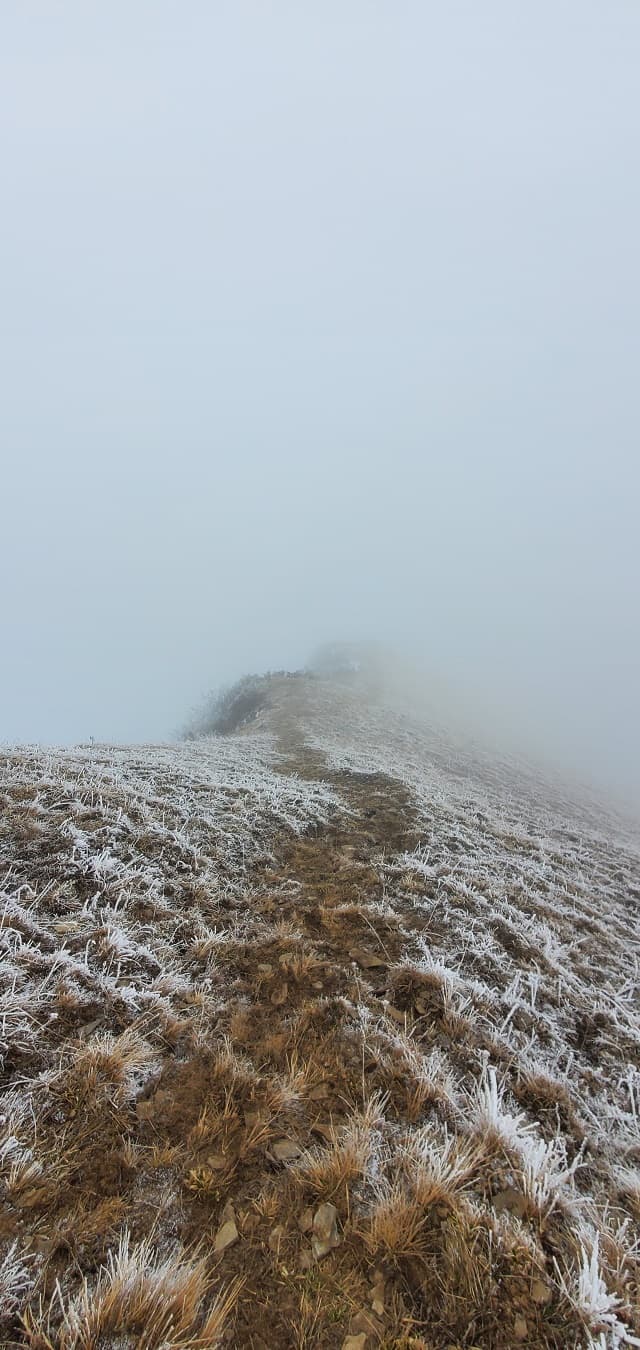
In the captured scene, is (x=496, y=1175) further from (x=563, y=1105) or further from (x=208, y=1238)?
(x=208, y=1238)

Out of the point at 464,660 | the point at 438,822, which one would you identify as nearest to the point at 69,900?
the point at 438,822

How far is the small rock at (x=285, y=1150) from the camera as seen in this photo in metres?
3.63

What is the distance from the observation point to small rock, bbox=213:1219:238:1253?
9.93ft

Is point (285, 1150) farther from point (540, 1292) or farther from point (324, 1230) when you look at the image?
point (540, 1292)

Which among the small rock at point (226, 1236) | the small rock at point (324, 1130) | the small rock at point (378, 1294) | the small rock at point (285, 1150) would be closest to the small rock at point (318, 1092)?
the small rock at point (324, 1130)

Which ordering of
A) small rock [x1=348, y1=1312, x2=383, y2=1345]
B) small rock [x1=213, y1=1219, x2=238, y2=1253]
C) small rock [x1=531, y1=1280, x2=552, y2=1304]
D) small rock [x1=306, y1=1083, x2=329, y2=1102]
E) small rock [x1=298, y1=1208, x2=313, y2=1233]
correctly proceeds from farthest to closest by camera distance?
small rock [x1=306, y1=1083, x2=329, y2=1102], small rock [x1=298, y1=1208, x2=313, y2=1233], small rock [x1=213, y1=1219, x2=238, y2=1253], small rock [x1=531, y1=1280, x2=552, y2=1304], small rock [x1=348, y1=1312, x2=383, y2=1345]

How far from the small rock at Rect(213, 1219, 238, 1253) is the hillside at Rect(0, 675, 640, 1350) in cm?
1

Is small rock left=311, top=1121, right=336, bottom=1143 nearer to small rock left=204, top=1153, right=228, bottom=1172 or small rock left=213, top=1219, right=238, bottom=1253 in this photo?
small rock left=204, top=1153, right=228, bottom=1172

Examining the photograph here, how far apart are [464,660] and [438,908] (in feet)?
273

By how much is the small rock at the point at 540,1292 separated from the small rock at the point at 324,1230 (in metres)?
1.20

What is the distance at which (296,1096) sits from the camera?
4086 mm

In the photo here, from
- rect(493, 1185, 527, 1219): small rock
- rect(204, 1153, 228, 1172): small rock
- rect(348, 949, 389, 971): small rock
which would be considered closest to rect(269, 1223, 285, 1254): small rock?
rect(204, 1153, 228, 1172): small rock

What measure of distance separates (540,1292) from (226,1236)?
6.48 feet

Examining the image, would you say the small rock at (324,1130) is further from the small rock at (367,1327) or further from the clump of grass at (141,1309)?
the clump of grass at (141,1309)
